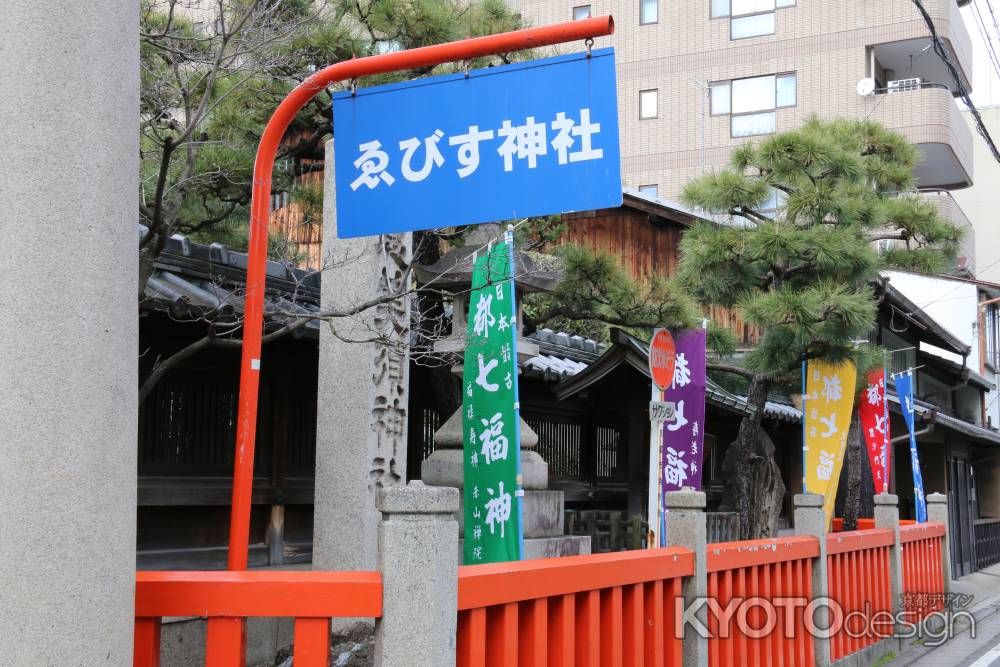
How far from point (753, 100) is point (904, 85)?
4.72 metres

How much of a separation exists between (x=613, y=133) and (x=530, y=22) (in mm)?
7996

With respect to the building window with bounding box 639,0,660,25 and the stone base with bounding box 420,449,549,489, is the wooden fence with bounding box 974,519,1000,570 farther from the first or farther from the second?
the stone base with bounding box 420,449,549,489

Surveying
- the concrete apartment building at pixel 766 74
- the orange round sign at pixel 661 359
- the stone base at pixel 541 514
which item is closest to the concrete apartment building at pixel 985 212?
the concrete apartment building at pixel 766 74

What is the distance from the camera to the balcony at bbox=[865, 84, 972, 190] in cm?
3117

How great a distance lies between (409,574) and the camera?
4418 mm

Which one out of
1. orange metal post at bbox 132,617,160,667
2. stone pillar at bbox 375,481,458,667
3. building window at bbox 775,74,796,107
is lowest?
orange metal post at bbox 132,617,160,667

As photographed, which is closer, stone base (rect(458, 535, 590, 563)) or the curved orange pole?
the curved orange pole

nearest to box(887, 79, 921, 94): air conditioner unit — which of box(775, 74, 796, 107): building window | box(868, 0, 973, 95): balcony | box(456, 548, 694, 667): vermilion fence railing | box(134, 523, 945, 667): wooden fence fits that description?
box(868, 0, 973, 95): balcony

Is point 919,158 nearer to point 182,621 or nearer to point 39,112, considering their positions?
point 182,621

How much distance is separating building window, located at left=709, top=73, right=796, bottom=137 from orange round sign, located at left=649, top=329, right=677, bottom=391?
84.6 ft

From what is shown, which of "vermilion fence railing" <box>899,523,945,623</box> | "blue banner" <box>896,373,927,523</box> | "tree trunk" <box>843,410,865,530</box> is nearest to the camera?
"vermilion fence railing" <box>899,523,945,623</box>

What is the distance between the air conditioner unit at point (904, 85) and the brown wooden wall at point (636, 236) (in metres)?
12.8

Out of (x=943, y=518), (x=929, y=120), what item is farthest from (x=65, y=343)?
(x=929, y=120)

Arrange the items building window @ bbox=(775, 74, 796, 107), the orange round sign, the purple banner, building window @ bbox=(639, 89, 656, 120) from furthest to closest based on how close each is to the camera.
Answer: building window @ bbox=(639, 89, 656, 120)
building window @ bbox=(775, 74, 796, 107)
the purple banner
the orange round sign
